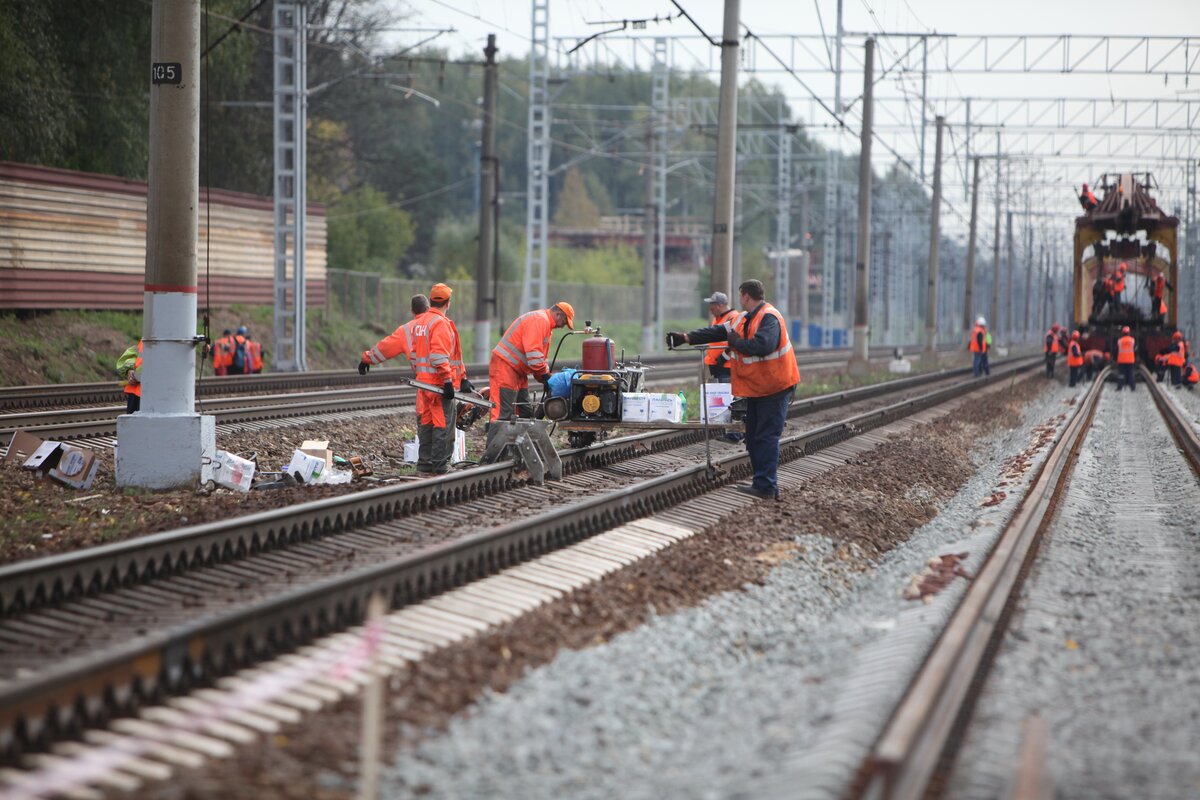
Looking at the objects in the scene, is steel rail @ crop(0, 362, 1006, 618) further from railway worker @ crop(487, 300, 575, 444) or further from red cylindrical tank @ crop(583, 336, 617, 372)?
red cylindrical tank @ crop(583, 336, 617, 372)

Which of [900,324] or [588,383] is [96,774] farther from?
[900,324]

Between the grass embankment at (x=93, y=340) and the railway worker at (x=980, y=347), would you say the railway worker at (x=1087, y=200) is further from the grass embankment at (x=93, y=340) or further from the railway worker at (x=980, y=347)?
the grass embankment at (x=93, y=340)

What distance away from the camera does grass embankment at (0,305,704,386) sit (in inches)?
1034

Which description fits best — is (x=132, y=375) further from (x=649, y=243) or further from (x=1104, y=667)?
(x=649, y=243)

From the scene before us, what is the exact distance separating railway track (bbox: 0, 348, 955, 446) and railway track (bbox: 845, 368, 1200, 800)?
9626 mm

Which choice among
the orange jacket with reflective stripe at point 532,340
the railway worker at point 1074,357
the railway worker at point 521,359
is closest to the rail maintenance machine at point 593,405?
the railway worker at point 521,359

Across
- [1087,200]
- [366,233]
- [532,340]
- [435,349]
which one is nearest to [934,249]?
[1087,200]

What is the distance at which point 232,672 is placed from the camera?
20.6ft

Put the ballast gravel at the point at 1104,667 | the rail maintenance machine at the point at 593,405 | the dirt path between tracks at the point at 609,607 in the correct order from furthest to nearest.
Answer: the rail maintenance machine at the point at 593,405 → the ballast gravel at the point at 1104,667 → the dirt path between tracks at the point at 609,607

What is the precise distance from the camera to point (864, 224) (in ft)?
127

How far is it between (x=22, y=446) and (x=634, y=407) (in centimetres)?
590

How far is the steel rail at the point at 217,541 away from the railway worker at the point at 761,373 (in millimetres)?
2130

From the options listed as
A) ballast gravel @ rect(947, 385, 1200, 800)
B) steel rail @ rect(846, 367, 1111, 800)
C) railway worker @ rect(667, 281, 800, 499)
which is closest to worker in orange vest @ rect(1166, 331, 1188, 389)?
ballast gravel @ rect(947, 385, 1200, 800)

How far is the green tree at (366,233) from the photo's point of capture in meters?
56.8
